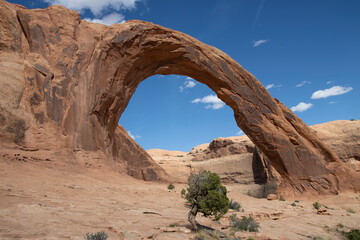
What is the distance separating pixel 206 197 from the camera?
23.0 ft

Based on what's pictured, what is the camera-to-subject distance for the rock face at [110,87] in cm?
1250

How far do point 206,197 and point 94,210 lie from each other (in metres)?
3.15

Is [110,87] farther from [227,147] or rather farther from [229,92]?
[227,147]

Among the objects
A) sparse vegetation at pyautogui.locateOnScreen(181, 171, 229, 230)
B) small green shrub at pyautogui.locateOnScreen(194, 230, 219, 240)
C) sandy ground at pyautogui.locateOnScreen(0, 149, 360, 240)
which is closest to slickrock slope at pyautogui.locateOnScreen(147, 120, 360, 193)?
sandy ground at pyautogui.locateOnScreen(0, 149, 360, 240)

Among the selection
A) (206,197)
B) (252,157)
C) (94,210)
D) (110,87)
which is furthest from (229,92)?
(252,157)

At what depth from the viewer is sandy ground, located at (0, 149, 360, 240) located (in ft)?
17.8

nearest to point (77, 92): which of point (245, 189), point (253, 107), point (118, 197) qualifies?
point (118, 197)

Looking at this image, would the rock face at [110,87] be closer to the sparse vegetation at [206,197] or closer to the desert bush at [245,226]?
the sparse vegetation at [206,197]

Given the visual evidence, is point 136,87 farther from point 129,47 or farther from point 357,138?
point 357,138

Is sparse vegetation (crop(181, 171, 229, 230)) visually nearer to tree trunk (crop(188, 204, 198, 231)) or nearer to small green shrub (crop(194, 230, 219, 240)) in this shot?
tree trunk (crop(188, 204, 198, 231))

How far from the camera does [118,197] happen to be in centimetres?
924

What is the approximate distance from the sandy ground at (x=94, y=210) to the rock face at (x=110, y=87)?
1.94 m

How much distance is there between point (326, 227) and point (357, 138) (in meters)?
19.2

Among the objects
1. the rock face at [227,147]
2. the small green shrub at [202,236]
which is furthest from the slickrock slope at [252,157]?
the small green shrub at [202,236]
